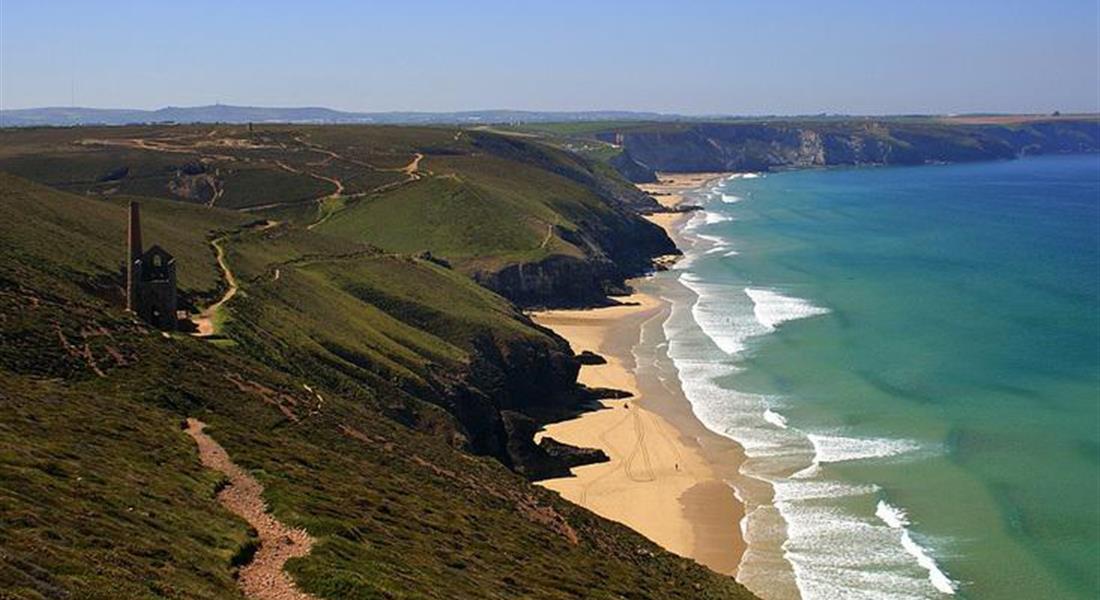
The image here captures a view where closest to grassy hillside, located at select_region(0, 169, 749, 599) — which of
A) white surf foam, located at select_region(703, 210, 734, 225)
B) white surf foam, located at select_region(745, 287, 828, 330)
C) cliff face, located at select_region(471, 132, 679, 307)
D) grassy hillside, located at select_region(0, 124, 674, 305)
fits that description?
white surf foam, located at select_region(745, 287, 828, 330)

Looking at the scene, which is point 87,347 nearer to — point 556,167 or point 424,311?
point 424,311

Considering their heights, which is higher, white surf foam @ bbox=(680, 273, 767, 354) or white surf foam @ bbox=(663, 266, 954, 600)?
white surf foam @ bbox=(680, 273, 767, 354)

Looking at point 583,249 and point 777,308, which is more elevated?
point 583,249

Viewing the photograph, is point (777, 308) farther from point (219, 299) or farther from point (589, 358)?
point (219, 299)

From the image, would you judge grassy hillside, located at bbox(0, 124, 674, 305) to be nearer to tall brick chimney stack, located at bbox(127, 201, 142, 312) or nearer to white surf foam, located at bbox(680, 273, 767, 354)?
white surf foam, located at bbox(680, 273, 767, 354)

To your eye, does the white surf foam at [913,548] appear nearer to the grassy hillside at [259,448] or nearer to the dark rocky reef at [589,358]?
the grassy hillside at [259,448]

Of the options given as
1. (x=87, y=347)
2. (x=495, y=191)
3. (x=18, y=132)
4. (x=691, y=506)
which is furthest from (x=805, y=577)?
(x=18, y=132)

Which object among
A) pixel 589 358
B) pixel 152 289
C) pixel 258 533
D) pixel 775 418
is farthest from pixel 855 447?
pixel 258 533
